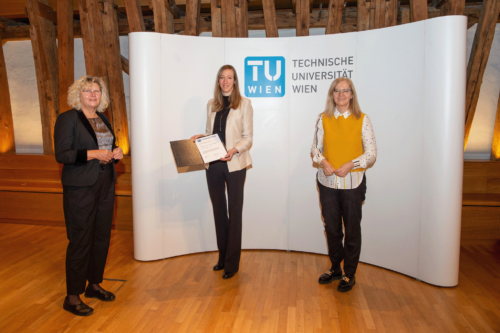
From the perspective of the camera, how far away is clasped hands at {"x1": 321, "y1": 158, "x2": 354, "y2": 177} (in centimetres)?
293

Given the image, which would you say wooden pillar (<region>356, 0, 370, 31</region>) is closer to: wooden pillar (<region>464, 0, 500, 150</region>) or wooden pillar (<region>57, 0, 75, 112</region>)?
wooden pillar (<region>464, 0, 500, 150</region>)

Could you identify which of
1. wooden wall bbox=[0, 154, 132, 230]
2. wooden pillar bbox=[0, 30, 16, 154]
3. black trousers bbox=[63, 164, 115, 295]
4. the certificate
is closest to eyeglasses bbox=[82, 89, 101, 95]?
black trousers bbox=[63, 164, 115, 295]

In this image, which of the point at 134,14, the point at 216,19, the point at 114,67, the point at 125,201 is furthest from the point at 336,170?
the point at 114,67

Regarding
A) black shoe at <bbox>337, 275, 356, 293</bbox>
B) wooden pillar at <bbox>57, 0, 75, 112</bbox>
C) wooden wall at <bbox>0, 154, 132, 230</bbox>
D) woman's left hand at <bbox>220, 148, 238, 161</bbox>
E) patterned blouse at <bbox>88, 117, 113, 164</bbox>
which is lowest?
black shoe at <bbox>337, 275, 356, 293</bbox>

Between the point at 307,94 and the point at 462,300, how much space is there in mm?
2412

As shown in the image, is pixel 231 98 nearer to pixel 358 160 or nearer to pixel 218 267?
pixel 358 160

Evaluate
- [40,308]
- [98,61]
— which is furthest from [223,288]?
[98,61]

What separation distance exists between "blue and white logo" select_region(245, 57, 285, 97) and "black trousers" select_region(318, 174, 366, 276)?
1328mm

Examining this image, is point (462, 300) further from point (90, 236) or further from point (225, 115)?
point (90, 236)

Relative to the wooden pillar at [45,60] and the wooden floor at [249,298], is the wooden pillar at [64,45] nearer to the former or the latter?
the wooden pillar at [45,60]

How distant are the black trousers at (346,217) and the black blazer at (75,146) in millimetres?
1918

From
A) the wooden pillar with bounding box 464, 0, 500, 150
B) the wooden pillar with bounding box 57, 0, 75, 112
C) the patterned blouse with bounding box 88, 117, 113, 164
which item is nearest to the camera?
the patterned blouse with bounding box 88, 117, 113, 164

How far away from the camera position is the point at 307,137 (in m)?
3.96

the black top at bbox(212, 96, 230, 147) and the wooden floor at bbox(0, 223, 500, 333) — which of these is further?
the black top at bbox(212, 96, 230, 147)
